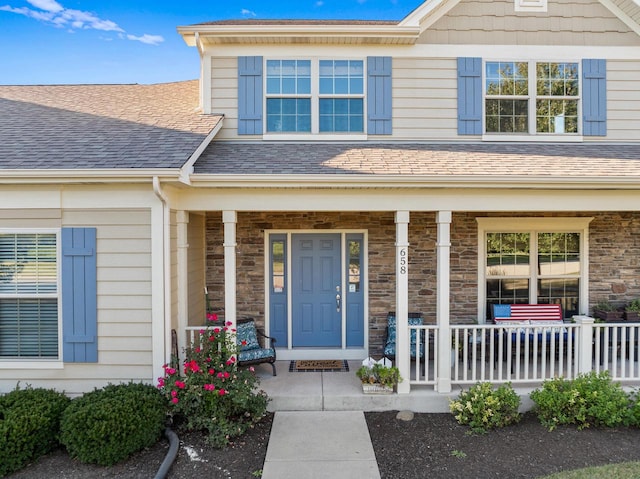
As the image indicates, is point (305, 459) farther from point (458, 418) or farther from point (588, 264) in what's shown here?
point (588, 264)

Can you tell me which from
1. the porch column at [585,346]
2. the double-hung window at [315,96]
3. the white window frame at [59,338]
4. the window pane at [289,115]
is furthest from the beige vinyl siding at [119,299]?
the porch column at [585,346]

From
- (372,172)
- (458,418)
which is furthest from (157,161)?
(458,418)

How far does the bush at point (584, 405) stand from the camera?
16.0 ft

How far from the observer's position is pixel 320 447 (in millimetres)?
4594

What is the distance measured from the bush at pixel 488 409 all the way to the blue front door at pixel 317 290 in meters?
2.55

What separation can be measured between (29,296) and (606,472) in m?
6.52

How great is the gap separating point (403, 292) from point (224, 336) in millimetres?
2341

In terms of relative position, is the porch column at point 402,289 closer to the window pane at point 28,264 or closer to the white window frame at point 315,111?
the white window frame at point 315,111

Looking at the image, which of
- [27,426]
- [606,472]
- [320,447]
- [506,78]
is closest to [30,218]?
[27,426]

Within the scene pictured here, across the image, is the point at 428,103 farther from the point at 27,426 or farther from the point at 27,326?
the point at 27,426

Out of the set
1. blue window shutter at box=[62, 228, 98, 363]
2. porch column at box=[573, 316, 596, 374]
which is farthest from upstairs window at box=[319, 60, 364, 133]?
porch column at box=[573, 316, 596, 374]

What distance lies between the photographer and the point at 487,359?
6.91 meters

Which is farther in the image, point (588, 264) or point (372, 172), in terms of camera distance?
point (588, 264)

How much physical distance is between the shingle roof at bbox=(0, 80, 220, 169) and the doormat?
140 inches
